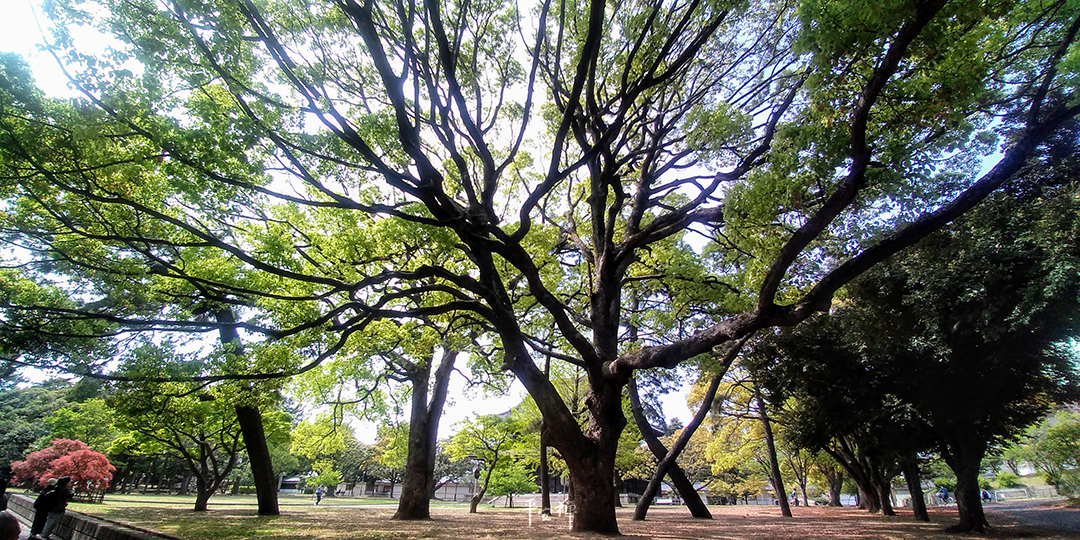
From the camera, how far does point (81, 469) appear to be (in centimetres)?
1756

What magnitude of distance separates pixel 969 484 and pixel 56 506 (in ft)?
57.1

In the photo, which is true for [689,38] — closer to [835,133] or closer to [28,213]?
[835,133]

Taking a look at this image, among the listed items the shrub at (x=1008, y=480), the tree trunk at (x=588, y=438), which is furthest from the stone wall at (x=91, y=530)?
the shrub at (x=1008, y=480)

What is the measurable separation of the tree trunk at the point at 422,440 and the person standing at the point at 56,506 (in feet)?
23.2

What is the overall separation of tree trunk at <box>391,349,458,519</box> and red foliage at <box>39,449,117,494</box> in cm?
1425

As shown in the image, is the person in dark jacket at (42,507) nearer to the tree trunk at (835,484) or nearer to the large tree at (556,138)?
the large tree at (556,138)

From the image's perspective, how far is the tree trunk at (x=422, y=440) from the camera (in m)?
12.7

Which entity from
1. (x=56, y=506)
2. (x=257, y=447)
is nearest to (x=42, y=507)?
(x=56, y=506)

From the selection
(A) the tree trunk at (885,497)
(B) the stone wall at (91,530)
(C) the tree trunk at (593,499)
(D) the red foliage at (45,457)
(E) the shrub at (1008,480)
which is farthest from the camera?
(E) the shrub at (1008,480)

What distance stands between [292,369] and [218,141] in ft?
13.5

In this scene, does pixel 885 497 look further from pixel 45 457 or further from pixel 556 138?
pixel 45 457

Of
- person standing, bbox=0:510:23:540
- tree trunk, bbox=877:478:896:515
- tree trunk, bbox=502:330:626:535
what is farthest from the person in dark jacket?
tree trunk, bbox=877:478:896:515

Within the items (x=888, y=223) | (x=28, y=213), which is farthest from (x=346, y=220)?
(x=888, y=223)

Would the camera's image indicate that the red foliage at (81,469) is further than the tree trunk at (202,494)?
Yes
